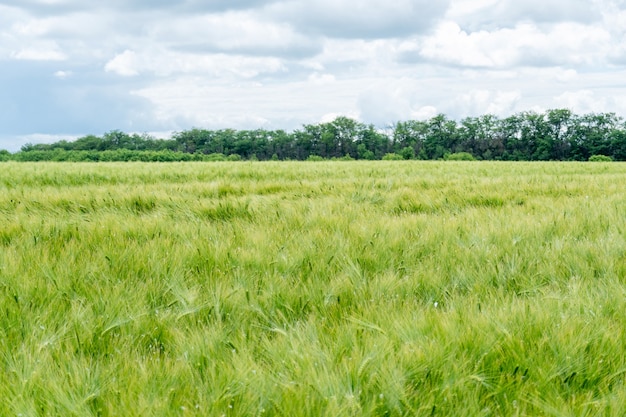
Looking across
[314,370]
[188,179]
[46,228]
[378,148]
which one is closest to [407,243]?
[314,370]

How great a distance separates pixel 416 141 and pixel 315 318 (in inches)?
4342

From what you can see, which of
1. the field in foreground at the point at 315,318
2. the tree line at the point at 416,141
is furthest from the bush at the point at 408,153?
the field in foreground at the point at 315,318

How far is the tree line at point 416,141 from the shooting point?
93.1 metres

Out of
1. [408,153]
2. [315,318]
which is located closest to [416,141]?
[408,153]

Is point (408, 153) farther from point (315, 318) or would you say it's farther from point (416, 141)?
point (315, 318)

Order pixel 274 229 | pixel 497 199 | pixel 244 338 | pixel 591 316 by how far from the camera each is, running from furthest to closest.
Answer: pixel 497 199, pixel 274 229, pixel 591 316, pixel 244 338

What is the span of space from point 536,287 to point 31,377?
211 centimetres

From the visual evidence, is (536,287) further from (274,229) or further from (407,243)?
(274,229)

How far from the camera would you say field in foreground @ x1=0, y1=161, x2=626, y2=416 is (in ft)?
4.59

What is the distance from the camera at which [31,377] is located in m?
1.45

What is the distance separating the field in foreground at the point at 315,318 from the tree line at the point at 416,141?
274 feet

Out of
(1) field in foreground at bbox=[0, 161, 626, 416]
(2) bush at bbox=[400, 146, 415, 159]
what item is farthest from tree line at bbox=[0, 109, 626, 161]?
(1) field in foreground at bbox=[0, 161, 626, 416]

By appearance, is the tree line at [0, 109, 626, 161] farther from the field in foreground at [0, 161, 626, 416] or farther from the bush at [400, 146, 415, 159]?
the field in foreground at [0, 161, 626, 416]

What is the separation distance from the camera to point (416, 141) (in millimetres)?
108812
